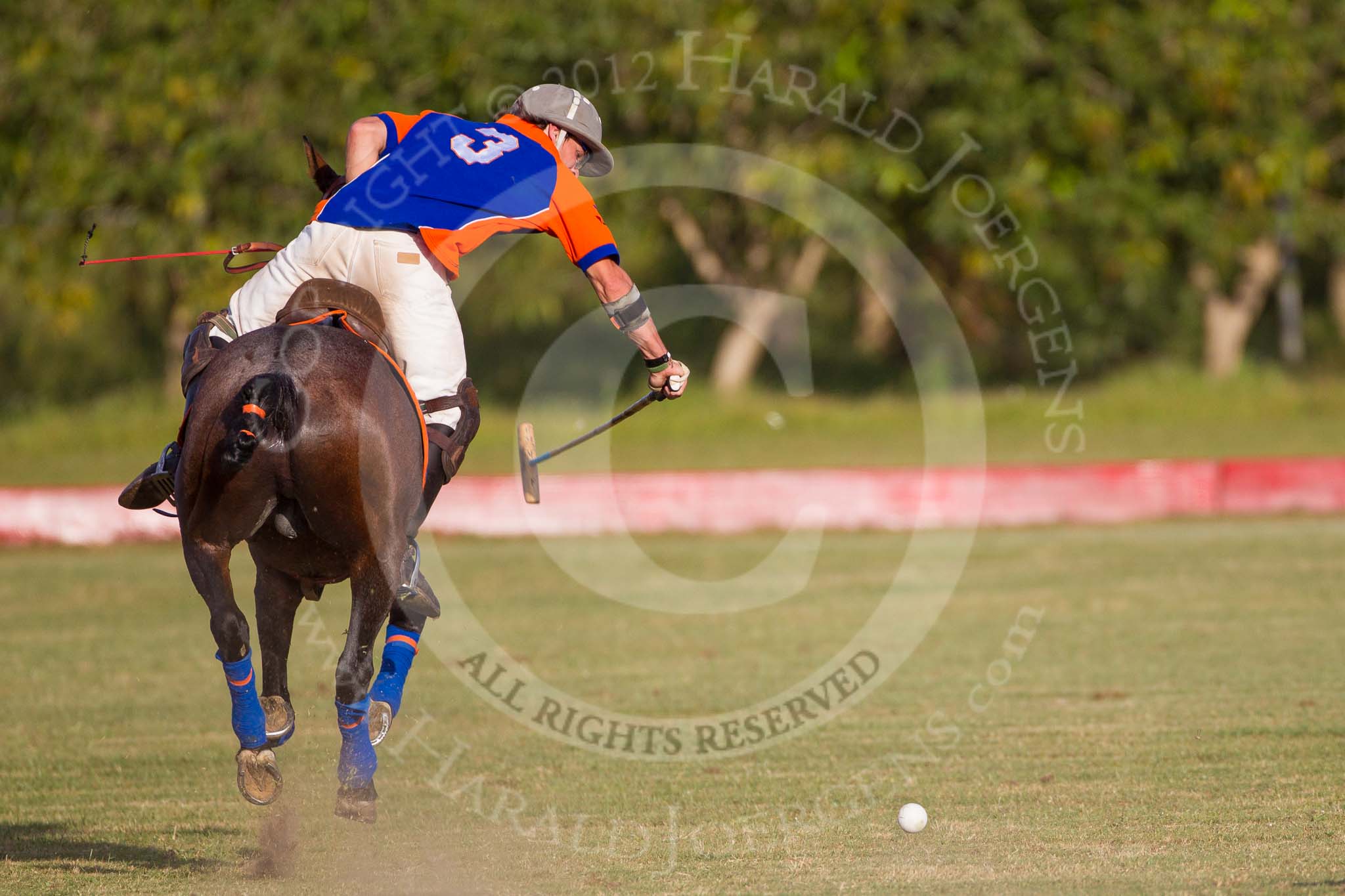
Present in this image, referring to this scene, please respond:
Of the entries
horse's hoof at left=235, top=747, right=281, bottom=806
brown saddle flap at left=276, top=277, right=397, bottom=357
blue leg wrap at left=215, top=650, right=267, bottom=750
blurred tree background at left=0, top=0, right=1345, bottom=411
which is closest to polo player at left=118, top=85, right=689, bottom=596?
brown saddle flap at left=276, top=277, right=397, bottom=357

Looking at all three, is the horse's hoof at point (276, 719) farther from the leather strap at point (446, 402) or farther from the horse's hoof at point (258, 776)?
the leather strap at point (446, 402)

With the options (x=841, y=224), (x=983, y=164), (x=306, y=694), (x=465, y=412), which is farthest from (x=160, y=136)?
(x=465, y=412)

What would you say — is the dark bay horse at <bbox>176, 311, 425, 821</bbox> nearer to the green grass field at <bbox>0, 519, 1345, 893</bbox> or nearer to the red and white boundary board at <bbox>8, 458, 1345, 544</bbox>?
the green grass field at <bbox>0, 519, 1345, 893</bbox>

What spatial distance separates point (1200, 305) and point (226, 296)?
1887 centimetres

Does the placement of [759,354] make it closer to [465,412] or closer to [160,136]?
[160,136]

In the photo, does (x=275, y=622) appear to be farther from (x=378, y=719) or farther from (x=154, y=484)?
(x=154, y=484)

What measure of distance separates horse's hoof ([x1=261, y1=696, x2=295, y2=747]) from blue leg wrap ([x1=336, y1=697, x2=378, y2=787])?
17cm

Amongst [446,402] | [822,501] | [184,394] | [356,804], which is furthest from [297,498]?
[822,501]

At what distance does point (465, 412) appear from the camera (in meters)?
6.29

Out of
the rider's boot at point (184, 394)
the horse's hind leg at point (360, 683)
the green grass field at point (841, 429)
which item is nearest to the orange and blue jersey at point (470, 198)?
the rider's boot at point (184, 394)

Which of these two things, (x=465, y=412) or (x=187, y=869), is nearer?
(x=187, y=869)

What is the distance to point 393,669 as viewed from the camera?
21.4 ft

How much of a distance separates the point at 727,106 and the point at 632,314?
16.7 meters

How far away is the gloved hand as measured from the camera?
249 inches
